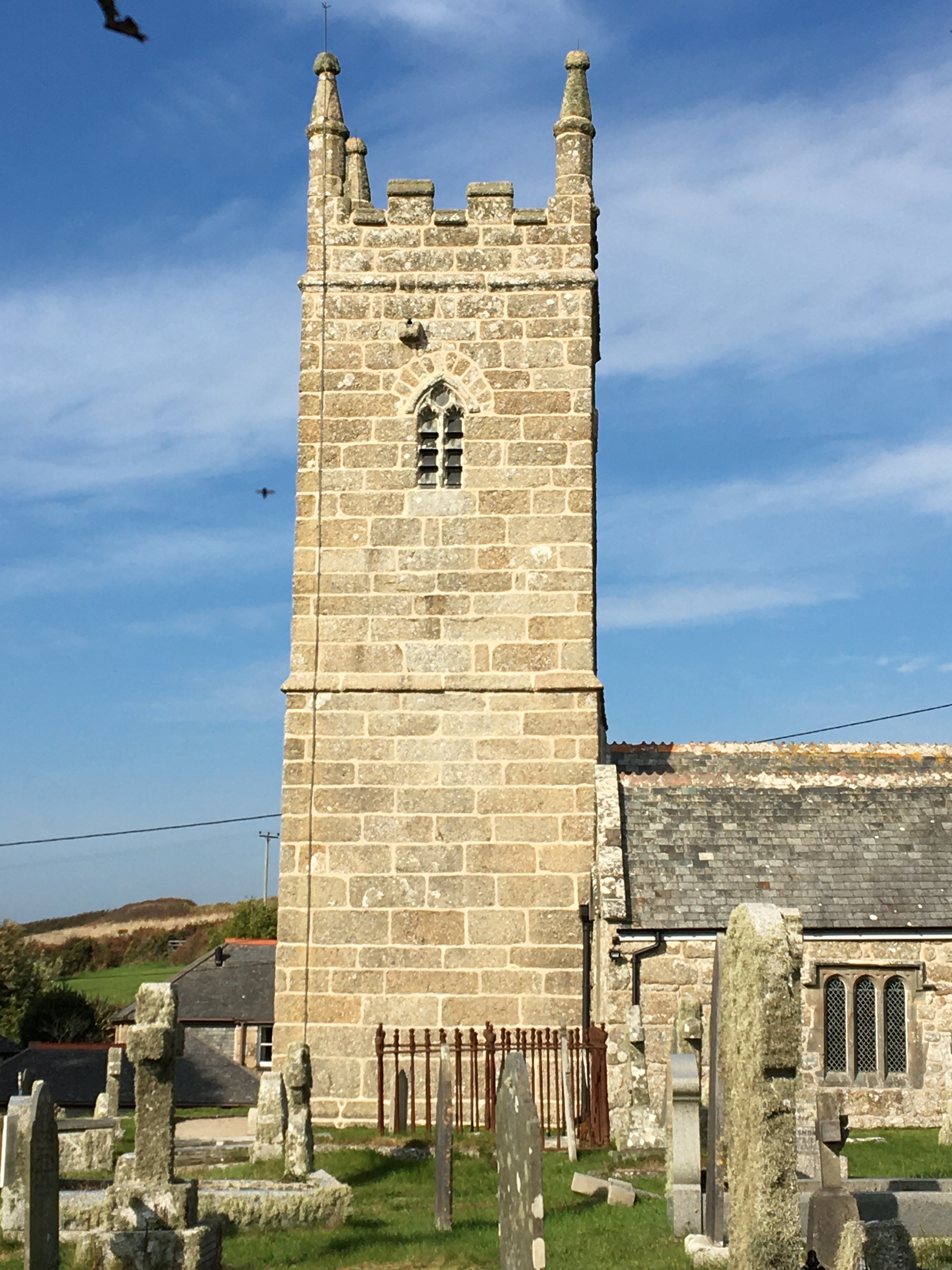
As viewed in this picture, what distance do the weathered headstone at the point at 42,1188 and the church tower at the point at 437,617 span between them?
27.4 feet

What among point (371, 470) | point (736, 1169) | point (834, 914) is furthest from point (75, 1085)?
point (736, 1169)

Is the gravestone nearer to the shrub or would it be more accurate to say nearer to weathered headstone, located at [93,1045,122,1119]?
weathered headstone, located at [93,1045,122,1119]

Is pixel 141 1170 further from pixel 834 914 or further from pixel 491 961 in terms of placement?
pixel 834 914

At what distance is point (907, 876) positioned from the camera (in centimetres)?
1714

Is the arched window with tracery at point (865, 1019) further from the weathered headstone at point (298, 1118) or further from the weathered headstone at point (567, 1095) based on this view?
the weathered headstone at point (298, 1118)

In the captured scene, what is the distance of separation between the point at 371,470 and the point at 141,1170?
1092 cm

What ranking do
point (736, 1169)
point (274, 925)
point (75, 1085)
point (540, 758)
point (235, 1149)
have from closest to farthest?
point (736, 1169) < point (235, 1149) < point (540, 758) < point (75, 1085) < point (274, 925)

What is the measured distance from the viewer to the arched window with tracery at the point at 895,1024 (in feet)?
53.9

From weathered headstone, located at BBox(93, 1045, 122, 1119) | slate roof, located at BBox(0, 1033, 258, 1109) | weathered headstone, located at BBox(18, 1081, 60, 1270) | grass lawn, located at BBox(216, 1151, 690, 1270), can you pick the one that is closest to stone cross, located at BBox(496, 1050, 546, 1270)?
grass lawn, located at BBox(216, 1151, 690, 1270)

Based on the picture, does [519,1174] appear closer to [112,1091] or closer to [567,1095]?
[567,1095]

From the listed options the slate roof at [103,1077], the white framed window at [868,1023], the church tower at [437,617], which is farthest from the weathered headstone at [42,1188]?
the slate roof at [103,1077]

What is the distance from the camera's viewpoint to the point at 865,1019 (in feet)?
54.1

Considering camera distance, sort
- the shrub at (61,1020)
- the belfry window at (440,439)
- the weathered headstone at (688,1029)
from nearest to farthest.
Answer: the weathered headstone at (688,1029) → the belfry window at (440,439) → the shrub at (61,1020)

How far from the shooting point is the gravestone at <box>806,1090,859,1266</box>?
8336 mm
